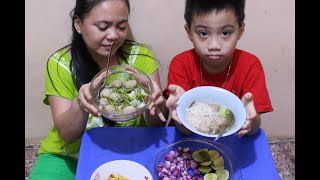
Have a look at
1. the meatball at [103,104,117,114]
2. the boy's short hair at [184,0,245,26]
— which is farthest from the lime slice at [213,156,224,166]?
the boy's short hair at [184,0,245,26]

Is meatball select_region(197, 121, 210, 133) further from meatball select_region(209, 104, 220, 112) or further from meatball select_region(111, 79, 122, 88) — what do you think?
meatball select_region(111, 79, 122, 88)

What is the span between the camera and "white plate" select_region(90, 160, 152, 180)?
4.06 feet

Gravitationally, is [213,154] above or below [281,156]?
above

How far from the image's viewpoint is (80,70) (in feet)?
5.18

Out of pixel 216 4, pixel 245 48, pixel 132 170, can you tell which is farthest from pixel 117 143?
pixel 245 48

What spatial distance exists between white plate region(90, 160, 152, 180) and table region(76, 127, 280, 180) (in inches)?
1.2

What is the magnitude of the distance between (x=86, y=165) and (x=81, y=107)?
0.78 ft

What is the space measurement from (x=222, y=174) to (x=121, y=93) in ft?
1.40

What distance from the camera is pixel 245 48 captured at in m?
1.85

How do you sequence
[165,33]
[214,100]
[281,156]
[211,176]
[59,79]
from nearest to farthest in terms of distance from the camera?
[211,176] < [214,100] < [59,79] < [165,33] < [281,156]

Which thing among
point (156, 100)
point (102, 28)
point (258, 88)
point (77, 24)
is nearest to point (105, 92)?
point (156, 100)

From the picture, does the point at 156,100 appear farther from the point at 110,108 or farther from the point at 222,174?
the point at 222,174

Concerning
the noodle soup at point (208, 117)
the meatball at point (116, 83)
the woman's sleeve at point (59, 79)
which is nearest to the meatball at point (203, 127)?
the noodle soup at point (208, 117)

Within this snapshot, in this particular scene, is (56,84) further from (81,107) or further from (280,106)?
(280,106)
